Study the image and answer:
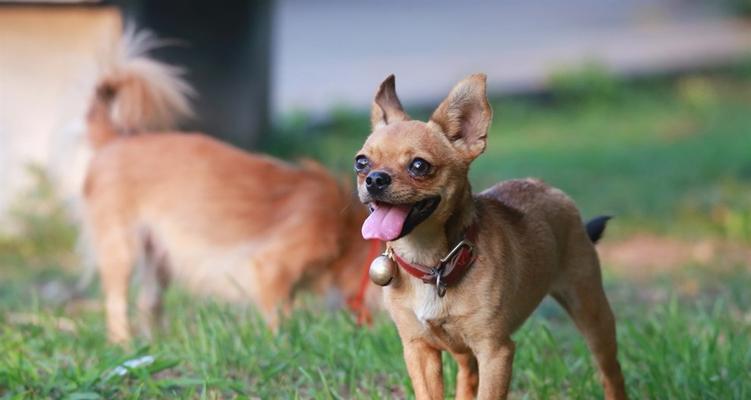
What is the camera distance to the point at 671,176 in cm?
1080

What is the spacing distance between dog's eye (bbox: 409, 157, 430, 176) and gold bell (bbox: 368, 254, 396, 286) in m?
0.36

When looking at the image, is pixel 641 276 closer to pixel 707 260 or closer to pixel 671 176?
pixel 707 260

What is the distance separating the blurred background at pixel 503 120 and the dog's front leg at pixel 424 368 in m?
0.71

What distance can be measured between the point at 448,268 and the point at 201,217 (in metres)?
3.24

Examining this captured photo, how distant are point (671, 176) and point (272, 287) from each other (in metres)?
5.37

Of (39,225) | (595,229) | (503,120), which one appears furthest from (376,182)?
(503,120)

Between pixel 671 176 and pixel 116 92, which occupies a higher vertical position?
pixel 116 92

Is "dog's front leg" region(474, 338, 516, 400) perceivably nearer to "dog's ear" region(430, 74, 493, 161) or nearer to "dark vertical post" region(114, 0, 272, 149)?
"dog's ear" region(430, 74, 493, 161)

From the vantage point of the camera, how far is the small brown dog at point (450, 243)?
360 cm

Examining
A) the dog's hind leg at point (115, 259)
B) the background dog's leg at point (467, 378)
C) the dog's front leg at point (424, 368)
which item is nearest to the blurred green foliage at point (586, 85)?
the dog's hind leg at point (115, 259)

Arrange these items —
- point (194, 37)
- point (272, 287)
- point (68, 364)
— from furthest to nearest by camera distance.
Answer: point (194, 37) < point (272, 287) < point (68, 364)

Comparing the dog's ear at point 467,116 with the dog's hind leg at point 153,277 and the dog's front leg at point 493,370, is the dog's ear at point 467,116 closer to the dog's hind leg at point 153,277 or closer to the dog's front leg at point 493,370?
the dog's front leg at point 493,370

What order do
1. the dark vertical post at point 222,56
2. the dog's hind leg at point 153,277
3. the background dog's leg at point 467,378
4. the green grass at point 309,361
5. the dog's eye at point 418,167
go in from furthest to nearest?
the dark vertical post at point 222,56
the dog's hind leg at point 153,277
the green grass at point 309,361
the background dog's leg at point 467,378
the dog's eye at point 418,167

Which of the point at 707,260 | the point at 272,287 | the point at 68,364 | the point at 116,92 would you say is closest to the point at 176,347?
the point at 68,364
